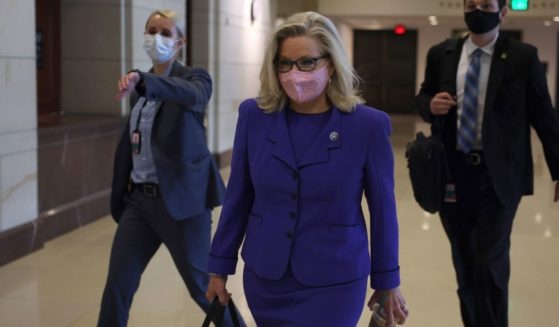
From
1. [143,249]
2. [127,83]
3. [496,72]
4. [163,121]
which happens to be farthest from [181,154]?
[496,72]

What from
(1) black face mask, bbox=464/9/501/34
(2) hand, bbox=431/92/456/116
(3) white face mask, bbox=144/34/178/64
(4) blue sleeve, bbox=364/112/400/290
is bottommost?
(4) blue sleeve, bbox=364/112/400/290

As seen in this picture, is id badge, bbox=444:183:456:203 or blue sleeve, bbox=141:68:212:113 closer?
blue sleeve, bbox=141:68:212:113

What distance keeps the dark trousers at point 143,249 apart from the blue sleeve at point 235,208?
1.06 meters

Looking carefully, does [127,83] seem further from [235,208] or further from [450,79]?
[450,79]

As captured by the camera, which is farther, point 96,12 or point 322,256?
point 96,12

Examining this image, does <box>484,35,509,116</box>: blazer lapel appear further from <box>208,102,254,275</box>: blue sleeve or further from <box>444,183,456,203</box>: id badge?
<box>208,102,254,275</box>: blue sleeve

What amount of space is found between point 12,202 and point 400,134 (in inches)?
510

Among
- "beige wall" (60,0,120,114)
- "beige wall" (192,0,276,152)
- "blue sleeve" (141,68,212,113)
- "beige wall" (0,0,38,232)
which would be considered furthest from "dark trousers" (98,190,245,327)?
"beige wall" (192,0,276,152)

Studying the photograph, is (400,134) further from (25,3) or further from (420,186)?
(420,186)

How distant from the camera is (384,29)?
25234 millimetres

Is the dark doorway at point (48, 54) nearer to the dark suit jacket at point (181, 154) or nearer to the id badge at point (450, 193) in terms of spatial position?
the dark suit jacket at point (181, 154)

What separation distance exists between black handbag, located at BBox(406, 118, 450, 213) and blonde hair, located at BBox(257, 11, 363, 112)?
131cm

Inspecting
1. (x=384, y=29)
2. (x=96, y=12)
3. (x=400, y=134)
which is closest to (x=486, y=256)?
(x=96, y=12)

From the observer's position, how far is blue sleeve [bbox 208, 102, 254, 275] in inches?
96.2
